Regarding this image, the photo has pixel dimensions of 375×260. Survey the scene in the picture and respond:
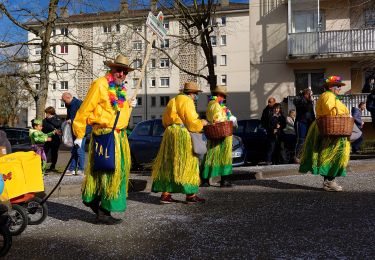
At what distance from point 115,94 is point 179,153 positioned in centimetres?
162

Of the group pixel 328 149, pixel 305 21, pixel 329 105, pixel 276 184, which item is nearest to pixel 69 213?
pixel 276 184

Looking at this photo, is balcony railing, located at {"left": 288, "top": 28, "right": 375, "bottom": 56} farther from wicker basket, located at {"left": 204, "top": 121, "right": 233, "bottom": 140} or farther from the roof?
wicker basket, located at {"left": 204, "top": 121, "right": 233, "bottom": 140}

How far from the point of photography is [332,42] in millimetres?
24219

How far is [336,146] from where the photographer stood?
8055 millimetres

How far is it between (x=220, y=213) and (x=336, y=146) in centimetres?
266

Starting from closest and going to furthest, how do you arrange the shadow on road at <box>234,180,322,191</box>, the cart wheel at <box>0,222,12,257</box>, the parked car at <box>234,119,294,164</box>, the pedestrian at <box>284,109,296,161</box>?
the cart wheel at <box>0,222,12,257</box>
the shadow on road at <box>234,180,322,191</box>
the pedestrian at <box>284,109,296,161</box>
the parked car at <box>234,119,294,164</box>

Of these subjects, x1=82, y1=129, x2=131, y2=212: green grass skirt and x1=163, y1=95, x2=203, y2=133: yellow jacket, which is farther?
x1=163, y1=95, x2=203, y2=133: yellow jacket

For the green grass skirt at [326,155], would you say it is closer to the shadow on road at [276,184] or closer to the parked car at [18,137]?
the shadow on road at [276,184]

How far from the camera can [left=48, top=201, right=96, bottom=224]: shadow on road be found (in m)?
6.41

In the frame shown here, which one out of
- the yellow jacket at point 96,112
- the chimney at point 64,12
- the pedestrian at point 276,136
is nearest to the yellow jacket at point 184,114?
the yellow jacket at point 96,112

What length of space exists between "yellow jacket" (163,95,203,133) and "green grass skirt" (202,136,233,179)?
4.64 feet

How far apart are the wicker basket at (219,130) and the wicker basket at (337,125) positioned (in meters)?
1.56

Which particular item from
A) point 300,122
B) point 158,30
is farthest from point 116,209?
point 300,122

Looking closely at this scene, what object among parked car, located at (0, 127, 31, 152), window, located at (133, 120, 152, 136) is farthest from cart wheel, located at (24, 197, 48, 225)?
parked car, located at (0, 127, 31, 152)
